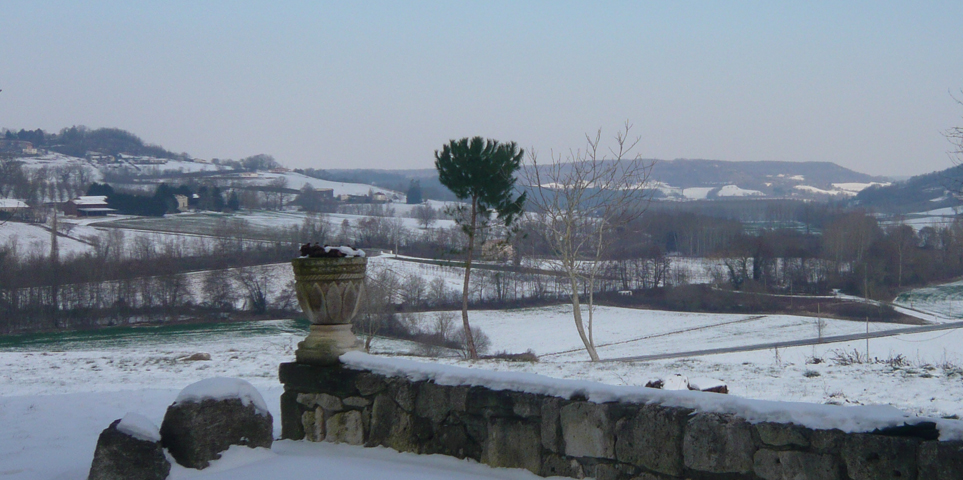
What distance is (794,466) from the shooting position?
344 cm

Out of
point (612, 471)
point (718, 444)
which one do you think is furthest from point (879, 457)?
point (612, 471)

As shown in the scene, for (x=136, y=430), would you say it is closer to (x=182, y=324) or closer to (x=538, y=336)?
(x=538, y=336)

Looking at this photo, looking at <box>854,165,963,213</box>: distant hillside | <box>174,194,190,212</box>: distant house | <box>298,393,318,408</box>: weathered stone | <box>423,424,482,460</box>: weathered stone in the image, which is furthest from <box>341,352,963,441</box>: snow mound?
<box>174,194,190,212</box>: distant house

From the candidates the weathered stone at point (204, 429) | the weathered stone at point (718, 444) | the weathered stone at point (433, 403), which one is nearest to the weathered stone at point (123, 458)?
the weathered stone at point (204, 429)

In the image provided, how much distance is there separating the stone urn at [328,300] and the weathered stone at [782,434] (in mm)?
3216

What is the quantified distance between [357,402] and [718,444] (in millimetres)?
2724

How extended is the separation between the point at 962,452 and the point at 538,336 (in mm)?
35886

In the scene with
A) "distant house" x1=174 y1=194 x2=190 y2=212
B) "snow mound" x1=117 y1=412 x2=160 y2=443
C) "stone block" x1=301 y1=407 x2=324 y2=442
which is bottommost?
"stone block" x1=301 y1=407 x2=324 y2=442

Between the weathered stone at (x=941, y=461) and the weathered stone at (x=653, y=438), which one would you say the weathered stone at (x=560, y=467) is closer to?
the weathered stone at (x=653, y=438)

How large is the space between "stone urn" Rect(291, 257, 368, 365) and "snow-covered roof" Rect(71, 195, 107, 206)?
84857mm

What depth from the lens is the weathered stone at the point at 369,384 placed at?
16.7ft

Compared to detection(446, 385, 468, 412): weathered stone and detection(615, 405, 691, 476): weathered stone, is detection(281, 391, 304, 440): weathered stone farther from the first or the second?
detection(615, 405, 691, 476): weathered stone

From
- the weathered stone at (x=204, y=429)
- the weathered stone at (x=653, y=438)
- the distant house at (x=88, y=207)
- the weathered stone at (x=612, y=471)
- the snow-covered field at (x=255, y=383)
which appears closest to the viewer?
the weathered stone at (x=653, y=438)

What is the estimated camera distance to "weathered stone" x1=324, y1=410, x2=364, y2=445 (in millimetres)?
5215
